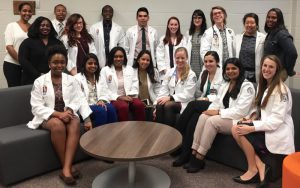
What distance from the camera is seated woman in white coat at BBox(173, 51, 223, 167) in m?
3.35

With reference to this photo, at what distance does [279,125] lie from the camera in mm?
2795

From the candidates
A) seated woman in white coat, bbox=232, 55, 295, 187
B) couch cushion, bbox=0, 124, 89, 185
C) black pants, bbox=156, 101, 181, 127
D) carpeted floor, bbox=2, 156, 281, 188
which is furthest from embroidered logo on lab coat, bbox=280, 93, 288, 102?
couch cushion, bbox=0, 124, 89, 185

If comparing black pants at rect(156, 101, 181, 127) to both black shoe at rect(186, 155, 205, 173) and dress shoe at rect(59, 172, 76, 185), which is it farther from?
dress shoe at rect(59, 172, 76, 185)

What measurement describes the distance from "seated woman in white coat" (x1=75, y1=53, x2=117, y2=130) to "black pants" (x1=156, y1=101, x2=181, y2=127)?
1.57ft

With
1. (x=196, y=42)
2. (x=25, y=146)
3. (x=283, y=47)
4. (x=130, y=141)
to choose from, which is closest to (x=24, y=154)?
(x=25, y=146)

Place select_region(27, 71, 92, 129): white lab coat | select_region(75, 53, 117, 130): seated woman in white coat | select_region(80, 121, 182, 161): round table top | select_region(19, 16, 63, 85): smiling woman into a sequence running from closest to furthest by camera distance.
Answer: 1. select_region(80, 121, 182, 161): round table top
2. select_region(27, 71, 92, 129): white lab coat
3. select_region(75, 53, 117, 130): seated woman in white coat
4. select_region(19, 16, 63, 85): smiling woman

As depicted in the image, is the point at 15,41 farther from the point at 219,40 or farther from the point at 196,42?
the point at 219,40

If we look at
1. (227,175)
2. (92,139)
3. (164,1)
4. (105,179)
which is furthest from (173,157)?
(164,1)

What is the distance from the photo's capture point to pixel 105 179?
298cm

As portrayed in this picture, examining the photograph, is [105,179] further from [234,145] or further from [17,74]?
[17,74]

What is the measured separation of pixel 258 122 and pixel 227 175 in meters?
0.59

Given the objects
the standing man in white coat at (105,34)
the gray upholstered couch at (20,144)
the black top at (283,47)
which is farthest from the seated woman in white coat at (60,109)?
the black top at (283,47)

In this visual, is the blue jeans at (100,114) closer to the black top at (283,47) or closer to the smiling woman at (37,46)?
the smiling woman at (37,46)

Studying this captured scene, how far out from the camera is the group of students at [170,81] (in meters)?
2.92
